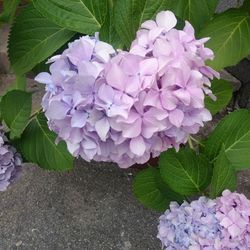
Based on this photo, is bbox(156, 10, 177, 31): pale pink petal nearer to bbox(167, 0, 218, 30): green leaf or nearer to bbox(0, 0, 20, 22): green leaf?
bbox(167, 0, 218, 30): green leaf

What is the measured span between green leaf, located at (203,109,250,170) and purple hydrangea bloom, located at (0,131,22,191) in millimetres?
351

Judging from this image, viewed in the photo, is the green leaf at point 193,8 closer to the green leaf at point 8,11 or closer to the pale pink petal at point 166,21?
the pale pink petal at point 166,21

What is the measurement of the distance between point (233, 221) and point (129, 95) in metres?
0.33

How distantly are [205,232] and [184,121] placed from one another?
27 cm

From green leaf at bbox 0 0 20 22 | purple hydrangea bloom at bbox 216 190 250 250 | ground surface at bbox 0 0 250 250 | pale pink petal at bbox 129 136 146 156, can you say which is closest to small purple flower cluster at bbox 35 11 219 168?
pale pink petal at bbox 129 136 146 156

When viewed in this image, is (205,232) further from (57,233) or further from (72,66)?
(57,233)

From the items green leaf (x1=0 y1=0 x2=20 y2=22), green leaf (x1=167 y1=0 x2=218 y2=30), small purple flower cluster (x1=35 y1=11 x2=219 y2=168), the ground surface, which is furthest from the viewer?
the ground surface

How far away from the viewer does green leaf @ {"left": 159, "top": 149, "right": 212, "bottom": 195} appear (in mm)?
861

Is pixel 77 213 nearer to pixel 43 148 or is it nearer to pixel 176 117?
pixel 43 148

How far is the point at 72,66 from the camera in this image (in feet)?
1.95

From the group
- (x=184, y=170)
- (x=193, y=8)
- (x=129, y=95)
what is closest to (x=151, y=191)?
(x=184, y=170)

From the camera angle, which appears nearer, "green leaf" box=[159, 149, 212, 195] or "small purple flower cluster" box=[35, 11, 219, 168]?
"small purple flower cluster" box=[35, 11, 219, 168]

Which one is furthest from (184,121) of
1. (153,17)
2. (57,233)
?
(57,233)

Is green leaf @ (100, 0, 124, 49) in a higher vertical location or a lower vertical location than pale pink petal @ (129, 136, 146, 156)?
higher
